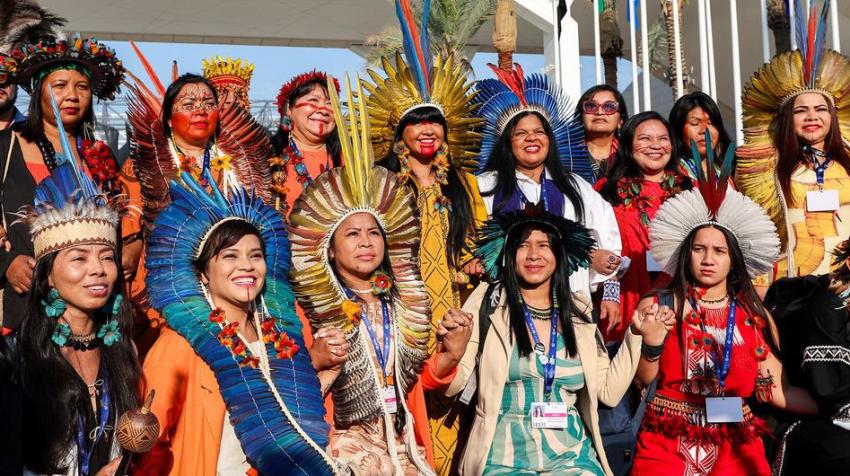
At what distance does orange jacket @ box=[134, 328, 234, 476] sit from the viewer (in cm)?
403

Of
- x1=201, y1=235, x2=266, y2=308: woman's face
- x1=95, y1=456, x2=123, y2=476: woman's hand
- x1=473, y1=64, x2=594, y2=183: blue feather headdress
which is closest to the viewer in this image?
x1=95, y1=456, x2=123, y2=476: woman's hand

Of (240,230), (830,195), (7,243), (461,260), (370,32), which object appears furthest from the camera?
(370,32)

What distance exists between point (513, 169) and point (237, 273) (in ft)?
7.18

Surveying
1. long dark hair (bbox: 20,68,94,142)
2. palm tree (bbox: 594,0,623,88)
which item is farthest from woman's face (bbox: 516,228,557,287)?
palm tree (bbox: 594,0,623,88)

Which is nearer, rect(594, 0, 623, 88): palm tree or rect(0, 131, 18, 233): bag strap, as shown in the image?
rect(0, 131, 18, 233): bag strap

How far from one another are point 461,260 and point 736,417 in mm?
1548

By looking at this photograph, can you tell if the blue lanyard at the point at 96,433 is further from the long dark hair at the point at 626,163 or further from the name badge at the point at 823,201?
the name badge at the point at 823,201

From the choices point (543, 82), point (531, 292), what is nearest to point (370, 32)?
point (543, 82)

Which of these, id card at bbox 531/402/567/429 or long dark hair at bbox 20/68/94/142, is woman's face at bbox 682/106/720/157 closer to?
id card at bbox 531/402/567/429

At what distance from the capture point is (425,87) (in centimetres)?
590

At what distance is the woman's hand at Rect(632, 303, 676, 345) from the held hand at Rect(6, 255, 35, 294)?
8.73 ft

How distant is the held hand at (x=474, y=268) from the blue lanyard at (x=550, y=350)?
0.48 metres

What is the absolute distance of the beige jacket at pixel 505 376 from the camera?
483 centimetres

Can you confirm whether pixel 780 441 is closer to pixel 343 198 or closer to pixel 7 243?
pixel 343 198
